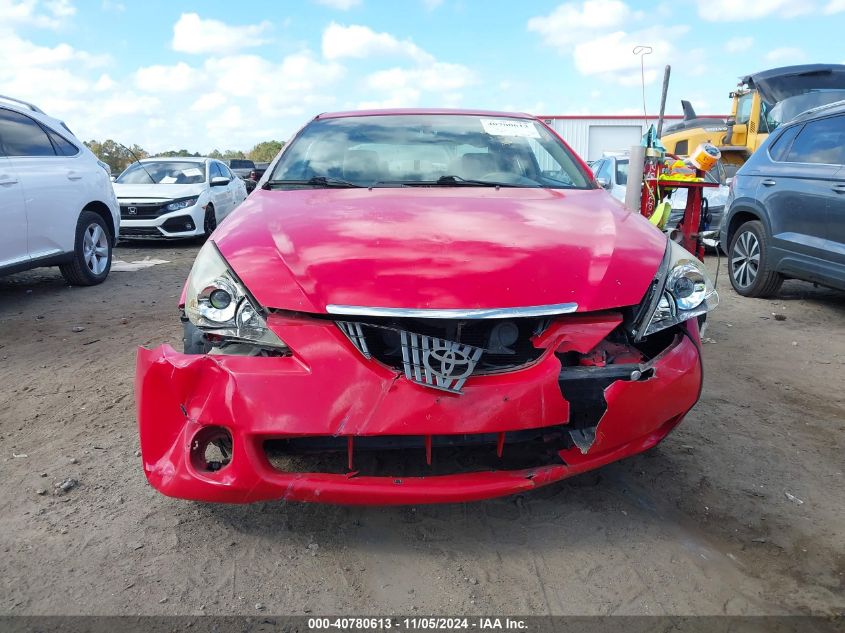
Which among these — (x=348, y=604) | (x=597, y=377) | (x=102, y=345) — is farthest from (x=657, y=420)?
(x=102, y=345)

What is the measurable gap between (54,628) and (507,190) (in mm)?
2428

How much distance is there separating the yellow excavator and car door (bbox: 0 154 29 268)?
31.5ft

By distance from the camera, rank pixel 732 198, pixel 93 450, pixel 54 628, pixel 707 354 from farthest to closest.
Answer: pixel 732 198 < pixel 707 354 < pixel 93 450 < pixel 54 628

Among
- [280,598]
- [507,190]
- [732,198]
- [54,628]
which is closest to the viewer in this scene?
[54,628]

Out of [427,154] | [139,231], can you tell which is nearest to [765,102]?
[427,154]

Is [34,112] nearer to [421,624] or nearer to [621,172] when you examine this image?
[421,624]

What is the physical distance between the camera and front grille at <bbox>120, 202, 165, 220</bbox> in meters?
9.52

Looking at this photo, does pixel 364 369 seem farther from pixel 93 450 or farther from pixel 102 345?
pixel 102 345

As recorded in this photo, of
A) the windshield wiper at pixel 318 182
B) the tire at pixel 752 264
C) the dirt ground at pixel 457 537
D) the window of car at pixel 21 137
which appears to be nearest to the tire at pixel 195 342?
the dirt ground at pixel 457 537

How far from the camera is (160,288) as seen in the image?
6594mm

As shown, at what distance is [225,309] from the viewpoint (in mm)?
2188

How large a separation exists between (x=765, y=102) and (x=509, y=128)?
8.59 m

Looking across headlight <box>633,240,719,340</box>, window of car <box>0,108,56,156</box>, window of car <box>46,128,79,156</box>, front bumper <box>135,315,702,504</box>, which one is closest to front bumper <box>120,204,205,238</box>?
window of car <box>46,128,79,156</box>

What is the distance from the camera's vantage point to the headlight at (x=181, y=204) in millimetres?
9602
